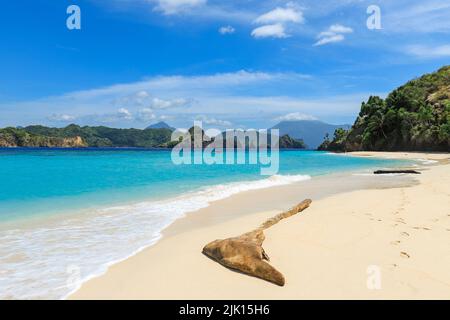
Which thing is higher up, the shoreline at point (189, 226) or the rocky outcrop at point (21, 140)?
the rocky outcrop at point (21, 140)

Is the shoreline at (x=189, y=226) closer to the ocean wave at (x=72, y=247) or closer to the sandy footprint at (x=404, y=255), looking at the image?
the ocean wave at (x=72, y=247)

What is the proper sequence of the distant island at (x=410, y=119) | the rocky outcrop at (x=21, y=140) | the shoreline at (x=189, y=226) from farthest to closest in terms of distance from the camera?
the rocky outcrop at (x=21, y=140), the distant island at (x=410, y=119), the shoreline at (x=189, y=226)

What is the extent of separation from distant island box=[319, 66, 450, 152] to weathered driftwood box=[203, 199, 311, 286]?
75.3m

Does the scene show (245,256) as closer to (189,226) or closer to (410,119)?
(189,226)

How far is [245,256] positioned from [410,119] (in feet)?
287

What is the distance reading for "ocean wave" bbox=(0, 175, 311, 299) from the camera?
4.93 m

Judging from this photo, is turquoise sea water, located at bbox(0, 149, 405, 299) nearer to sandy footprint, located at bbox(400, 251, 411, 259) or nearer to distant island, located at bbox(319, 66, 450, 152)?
sandy footprint, located at bbox(400, 251, 411, 259)

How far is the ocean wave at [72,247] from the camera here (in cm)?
A: 493

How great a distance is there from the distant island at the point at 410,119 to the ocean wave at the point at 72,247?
7432cm

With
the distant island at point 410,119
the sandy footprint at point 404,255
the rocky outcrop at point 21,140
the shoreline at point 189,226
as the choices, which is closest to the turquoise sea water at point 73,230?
the shoreline at point 189,226

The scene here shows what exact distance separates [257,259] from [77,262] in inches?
136
